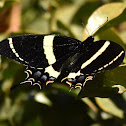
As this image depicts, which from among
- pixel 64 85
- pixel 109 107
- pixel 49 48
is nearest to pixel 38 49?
pixel 49 48

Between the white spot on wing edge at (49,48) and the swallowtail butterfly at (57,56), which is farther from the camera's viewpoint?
the white spot on wing edge at (49,48)

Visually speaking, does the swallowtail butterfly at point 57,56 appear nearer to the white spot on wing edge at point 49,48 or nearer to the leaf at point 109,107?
the white spot on wing edge at point 49,48

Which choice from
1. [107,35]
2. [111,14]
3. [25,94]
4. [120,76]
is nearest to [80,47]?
[107,35]

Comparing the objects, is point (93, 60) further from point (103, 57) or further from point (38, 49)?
point (38, 49)

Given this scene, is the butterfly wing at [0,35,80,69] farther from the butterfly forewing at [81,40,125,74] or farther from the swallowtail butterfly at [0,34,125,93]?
the butterfly forewing at [81,40,125,74]

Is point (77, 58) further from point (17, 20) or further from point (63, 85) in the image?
point (17, 20)

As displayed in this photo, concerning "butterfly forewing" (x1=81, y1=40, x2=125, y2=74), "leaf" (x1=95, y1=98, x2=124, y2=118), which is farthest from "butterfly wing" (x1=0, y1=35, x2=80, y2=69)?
"leaf" (x1=95, y1=98, x2=124, y2=118)

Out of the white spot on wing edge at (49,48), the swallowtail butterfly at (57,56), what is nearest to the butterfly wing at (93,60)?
the swallowtail butterfly at (57,56)
